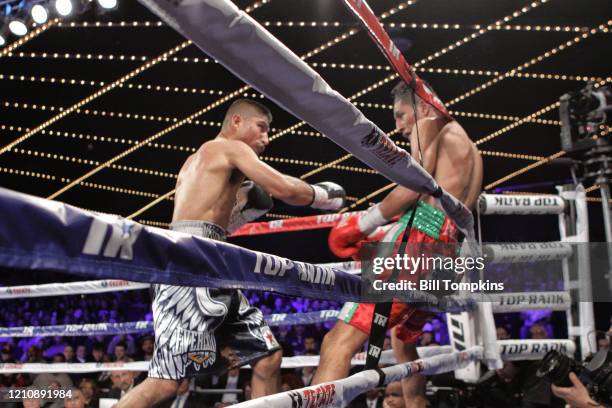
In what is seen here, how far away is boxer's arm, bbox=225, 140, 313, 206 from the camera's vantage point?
5.63 ft

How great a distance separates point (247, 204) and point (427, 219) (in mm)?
595

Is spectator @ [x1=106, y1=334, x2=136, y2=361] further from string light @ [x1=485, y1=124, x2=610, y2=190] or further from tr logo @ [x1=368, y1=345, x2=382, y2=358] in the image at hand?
string light @ [x1=485, y1=124, x2=610, y2=190]

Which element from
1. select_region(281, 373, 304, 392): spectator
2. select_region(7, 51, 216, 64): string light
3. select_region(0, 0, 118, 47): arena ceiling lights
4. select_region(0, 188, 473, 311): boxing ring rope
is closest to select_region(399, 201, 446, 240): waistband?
select_region(0, 188, 473, 311): boxing ring rope

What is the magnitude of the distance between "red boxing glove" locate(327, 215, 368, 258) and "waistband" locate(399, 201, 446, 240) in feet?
0.58

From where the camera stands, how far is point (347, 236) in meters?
1.98

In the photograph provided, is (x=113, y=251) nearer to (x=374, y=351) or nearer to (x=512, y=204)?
(x=374, y=351)

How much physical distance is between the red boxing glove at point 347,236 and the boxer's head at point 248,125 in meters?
0.36

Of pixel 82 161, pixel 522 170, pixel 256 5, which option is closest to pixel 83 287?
pixel 256 5

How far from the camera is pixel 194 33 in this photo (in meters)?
0.72

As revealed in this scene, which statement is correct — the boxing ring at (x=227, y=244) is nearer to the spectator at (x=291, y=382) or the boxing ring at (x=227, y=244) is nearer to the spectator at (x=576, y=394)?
the spectator at (x=576, y=394)

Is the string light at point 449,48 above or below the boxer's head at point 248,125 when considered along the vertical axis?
above

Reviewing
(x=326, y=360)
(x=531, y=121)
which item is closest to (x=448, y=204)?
(x=326, y=360)

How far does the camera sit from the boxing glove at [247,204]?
→ 2076 mm

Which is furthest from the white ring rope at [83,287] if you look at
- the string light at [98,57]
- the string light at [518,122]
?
the string light at [518,122]
